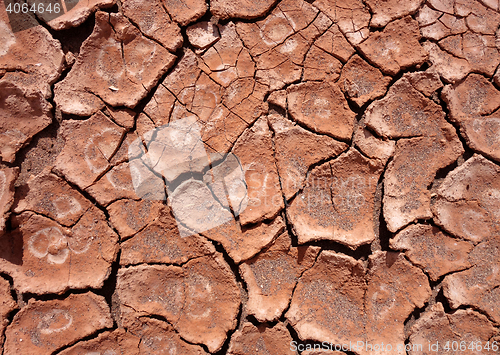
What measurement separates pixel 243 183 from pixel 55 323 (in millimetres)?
1350

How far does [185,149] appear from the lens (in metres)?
1.75

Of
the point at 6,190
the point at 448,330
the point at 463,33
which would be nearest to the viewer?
the point at 6,190

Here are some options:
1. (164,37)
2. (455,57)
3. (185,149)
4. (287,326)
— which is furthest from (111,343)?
(455,57)

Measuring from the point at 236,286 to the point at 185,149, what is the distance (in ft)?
2.83

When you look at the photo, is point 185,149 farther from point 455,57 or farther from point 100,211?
point 455,57

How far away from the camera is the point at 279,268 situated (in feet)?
5.71

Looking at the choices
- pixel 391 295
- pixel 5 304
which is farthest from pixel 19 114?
pixel 391 295

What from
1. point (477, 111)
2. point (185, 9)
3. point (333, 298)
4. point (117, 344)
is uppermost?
point (185, 9)

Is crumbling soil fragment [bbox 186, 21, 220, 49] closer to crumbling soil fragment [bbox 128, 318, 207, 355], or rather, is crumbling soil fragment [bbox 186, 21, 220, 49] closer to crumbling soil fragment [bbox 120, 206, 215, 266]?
crumbling soil fragment [bbox 120, 206, 215, 266]

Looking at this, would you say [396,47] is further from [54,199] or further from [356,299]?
[54,199]

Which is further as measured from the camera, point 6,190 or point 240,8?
point 240,8

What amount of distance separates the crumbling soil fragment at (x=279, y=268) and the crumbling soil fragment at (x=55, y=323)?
0.87m

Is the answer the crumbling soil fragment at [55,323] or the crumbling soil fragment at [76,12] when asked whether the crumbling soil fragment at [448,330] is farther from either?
the crumbling soil fragment at [76,12]

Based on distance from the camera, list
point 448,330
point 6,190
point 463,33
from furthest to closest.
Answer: point 463,33, point 448,330, point 6,190
